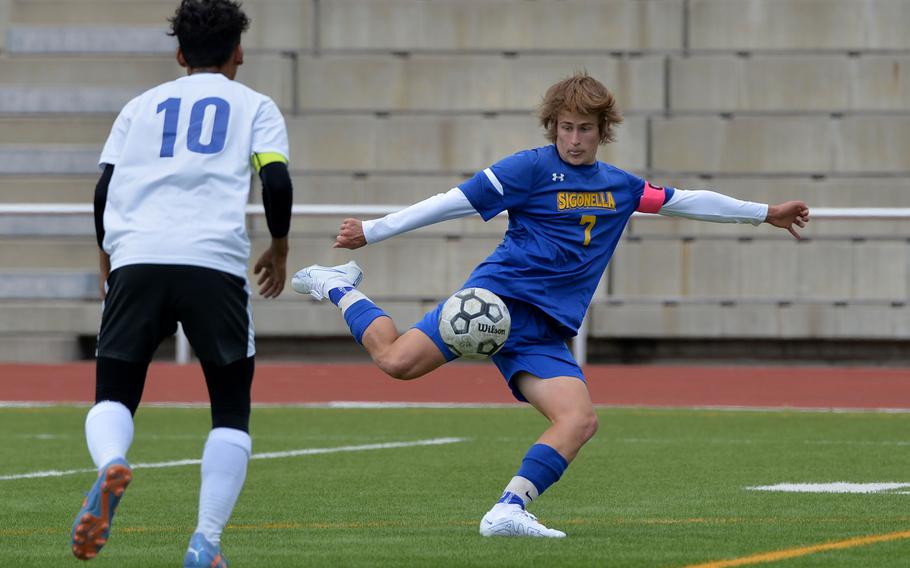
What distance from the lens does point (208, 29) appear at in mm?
A: 5703

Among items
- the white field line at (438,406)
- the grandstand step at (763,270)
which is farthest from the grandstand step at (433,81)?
the white field line at (438,406)

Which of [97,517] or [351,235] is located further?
[351,235]

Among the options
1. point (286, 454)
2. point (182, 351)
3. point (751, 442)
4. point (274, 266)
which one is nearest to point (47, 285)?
point (182, 351)

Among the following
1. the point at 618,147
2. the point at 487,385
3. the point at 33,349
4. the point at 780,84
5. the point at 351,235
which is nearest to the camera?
the point at 351,235

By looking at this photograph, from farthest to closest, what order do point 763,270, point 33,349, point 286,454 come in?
point 763,270 → point 33,349 → point 286,454

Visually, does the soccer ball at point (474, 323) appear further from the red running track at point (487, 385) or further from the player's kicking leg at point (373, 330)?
the red running track at point (487, 385)

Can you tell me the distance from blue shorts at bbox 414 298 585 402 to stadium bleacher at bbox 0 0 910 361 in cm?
1109

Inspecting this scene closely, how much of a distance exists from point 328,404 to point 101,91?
25.1 feet

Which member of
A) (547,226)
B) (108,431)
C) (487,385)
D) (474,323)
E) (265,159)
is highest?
(265,159)

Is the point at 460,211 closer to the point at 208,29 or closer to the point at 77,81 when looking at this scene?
the point at 208,29

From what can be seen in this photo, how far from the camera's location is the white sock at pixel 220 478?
17.9 feet

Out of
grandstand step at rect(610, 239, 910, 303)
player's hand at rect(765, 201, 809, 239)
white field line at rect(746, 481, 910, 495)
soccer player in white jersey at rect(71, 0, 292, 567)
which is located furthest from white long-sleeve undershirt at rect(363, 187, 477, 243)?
grandstand step at rect(610, 239, 910, 303)

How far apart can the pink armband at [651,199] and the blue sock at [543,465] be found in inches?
45.7

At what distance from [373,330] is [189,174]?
2038mm
